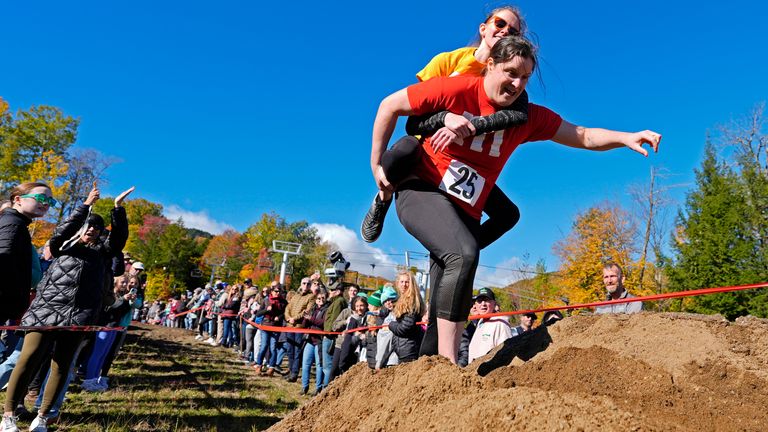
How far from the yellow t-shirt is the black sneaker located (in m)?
0.77

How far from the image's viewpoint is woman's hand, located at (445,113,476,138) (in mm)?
2332

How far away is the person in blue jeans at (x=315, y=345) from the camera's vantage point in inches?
341

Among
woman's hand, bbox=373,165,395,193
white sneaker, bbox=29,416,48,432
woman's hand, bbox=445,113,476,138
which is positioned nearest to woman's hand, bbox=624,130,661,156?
woman's hand, bbox=445,113,476,138

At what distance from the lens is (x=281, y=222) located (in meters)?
82.4

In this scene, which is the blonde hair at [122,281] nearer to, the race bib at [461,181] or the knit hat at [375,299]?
the knit hat at [375,299]

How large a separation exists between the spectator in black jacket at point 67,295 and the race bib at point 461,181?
3616 mm

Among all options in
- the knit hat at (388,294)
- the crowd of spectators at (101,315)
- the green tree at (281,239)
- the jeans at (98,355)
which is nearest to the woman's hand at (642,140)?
the crowd of spectators at (101,315)

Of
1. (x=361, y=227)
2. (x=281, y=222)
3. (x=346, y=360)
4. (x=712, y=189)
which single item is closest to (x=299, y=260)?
(x=281, y=222)

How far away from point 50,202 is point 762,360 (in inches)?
195

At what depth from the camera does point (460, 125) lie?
2328 mm

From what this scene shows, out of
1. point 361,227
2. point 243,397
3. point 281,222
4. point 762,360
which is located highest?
point 281,222

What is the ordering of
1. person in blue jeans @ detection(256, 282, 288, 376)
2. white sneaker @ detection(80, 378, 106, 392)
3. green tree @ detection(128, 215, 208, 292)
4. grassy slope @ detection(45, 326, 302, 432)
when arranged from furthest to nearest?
green tree @ detection(128, 215, 208, 292) → person in blue jeans @ detection(256, 282, 288, 376) → white sneaker @ detection(80, 378, 106, 392) → grassy slope @ detection(45, 326, 302, 432)

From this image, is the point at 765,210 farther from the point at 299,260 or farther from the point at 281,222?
the point at 281,222

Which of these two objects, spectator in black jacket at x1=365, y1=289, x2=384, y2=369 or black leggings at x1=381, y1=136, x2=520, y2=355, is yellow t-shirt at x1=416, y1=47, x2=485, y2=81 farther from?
spectator in black jacket at x1=365, y1=289, x2=384, y2=369
